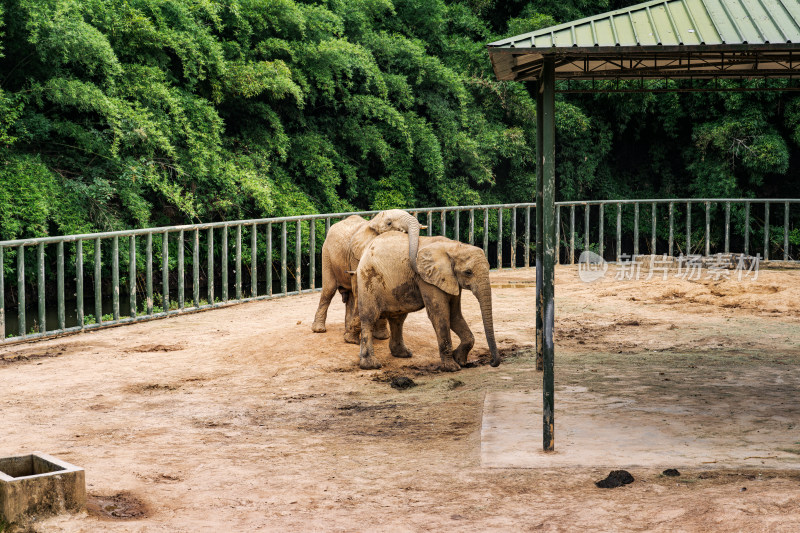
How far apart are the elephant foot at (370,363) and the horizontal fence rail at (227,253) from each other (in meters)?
3.77

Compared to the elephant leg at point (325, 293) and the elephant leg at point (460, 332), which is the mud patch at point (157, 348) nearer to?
the elephant leg at point (325, 293)

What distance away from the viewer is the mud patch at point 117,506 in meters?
5.57

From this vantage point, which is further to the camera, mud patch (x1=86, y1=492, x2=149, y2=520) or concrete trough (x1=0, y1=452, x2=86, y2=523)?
mud patch (x1=86, y1=492, x2=149, y2=520)

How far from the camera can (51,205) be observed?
48.4ft

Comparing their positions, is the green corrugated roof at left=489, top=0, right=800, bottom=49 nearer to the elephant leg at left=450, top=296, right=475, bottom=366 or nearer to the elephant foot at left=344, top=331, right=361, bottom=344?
the elephant leg at left=450, top=296, right=475, bottom=366

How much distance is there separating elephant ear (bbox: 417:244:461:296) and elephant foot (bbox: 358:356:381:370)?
948mm

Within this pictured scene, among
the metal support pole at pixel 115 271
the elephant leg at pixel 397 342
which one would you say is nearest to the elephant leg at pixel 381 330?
the elephant leg at pixel 397 342

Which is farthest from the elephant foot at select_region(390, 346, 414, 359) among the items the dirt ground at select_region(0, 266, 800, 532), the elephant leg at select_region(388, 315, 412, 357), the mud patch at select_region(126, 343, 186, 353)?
the mud patch at select_region(126, 343, 186, 353)

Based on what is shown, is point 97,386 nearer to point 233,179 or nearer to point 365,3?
point 233,179

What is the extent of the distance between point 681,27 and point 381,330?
5.23 metres

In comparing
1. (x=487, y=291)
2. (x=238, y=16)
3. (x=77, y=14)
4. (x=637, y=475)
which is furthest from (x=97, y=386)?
(x=238, y=16)

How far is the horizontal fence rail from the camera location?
1244 centimetres

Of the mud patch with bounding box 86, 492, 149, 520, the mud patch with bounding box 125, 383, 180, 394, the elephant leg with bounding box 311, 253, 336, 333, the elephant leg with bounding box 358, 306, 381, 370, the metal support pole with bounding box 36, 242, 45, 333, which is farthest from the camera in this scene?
the metal support pole with bounding box 36, 242, 45, 333

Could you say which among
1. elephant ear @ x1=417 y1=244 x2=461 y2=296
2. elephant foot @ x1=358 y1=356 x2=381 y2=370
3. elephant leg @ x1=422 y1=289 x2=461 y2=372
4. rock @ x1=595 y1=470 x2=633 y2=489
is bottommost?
rock @ x1=595 y1=470 x2=633 y2=489
